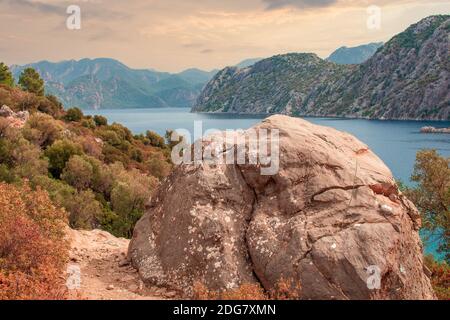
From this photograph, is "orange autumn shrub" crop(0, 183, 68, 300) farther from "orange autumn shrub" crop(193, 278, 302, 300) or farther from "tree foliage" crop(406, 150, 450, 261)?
"tree foliage" crop(406, 150, 450, 261)

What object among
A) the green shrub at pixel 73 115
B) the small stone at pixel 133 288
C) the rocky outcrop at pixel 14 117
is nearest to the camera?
the small stone at pixel 133 288

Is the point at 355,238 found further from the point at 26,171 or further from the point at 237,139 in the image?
the point at 26,171

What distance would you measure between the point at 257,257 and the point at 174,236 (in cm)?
297

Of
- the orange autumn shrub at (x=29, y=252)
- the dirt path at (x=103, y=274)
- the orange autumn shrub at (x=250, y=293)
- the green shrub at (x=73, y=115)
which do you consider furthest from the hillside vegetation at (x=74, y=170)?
the orange autumn shrub at (x=250, y=293)

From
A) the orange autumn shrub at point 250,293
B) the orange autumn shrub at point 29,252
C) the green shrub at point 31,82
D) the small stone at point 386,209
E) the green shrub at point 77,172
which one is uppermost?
the green shrub at point 31,82

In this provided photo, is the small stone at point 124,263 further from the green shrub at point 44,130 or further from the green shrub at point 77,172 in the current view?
the green shrub at point 44,130

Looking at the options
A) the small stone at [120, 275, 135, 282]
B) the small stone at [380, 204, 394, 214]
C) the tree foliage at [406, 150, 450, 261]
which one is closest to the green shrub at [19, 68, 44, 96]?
the tree foliage at [406, 150, 450, 261]

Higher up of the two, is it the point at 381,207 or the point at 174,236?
the point at 381,207

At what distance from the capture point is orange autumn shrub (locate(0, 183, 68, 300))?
11.6 meters

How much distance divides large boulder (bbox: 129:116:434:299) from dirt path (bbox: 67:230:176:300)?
20.3 inches

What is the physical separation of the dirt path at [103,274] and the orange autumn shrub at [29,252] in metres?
0.75

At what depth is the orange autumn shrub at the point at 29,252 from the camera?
38.1ft
